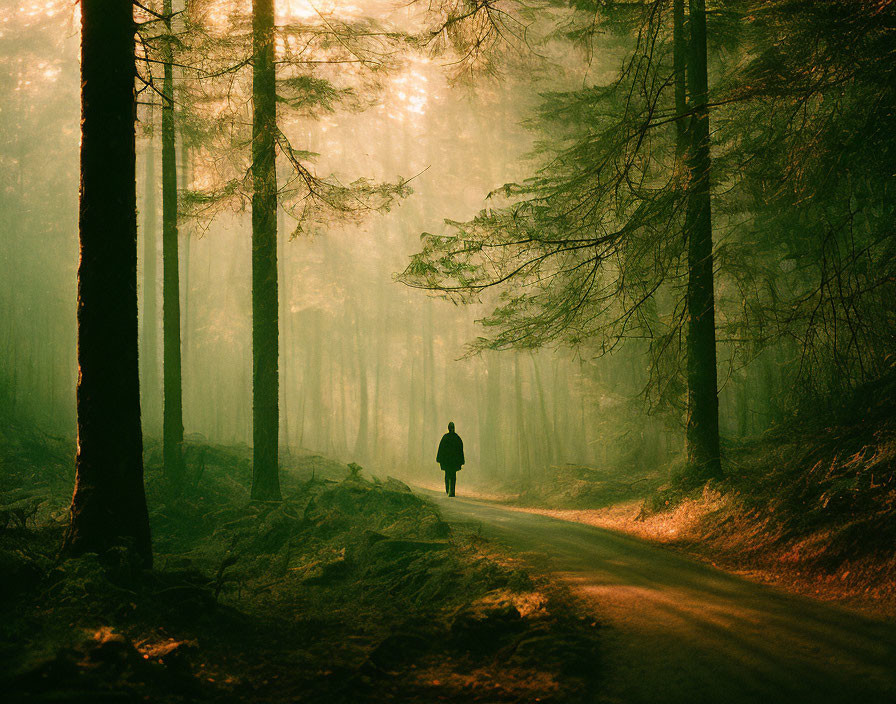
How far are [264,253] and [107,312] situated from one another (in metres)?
5.24

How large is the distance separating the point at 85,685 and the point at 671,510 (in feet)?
31.3

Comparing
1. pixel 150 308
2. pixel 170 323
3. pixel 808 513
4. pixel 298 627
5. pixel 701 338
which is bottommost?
pixel 298 627

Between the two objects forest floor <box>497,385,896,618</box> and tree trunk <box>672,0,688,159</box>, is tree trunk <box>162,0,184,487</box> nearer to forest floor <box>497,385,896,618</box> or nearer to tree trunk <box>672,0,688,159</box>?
forest floor <box>497,385,896,618</box>

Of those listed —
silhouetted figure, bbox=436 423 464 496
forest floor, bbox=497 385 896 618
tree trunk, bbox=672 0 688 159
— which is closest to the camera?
forest floor, bbox=497 385 896 618

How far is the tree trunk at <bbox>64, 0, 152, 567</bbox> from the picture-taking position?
17.1ft

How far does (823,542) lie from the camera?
20.3 feet

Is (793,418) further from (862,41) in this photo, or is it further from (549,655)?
(549,655)

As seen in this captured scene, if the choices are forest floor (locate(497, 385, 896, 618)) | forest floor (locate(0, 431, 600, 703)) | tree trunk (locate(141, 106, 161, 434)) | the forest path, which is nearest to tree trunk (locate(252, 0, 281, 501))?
forest floor (locate(0, 431, 600, 703))

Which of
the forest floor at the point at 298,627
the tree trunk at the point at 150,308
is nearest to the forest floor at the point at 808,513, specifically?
the forest floor at the point at 298,627

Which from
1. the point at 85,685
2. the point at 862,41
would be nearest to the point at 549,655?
the point at 85,685

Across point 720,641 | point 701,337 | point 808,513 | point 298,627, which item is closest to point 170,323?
point 298,627

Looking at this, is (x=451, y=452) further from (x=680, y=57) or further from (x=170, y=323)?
(x=680, y=57)

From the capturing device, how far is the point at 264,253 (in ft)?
33.8

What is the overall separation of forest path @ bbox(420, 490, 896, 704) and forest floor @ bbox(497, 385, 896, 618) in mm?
599
